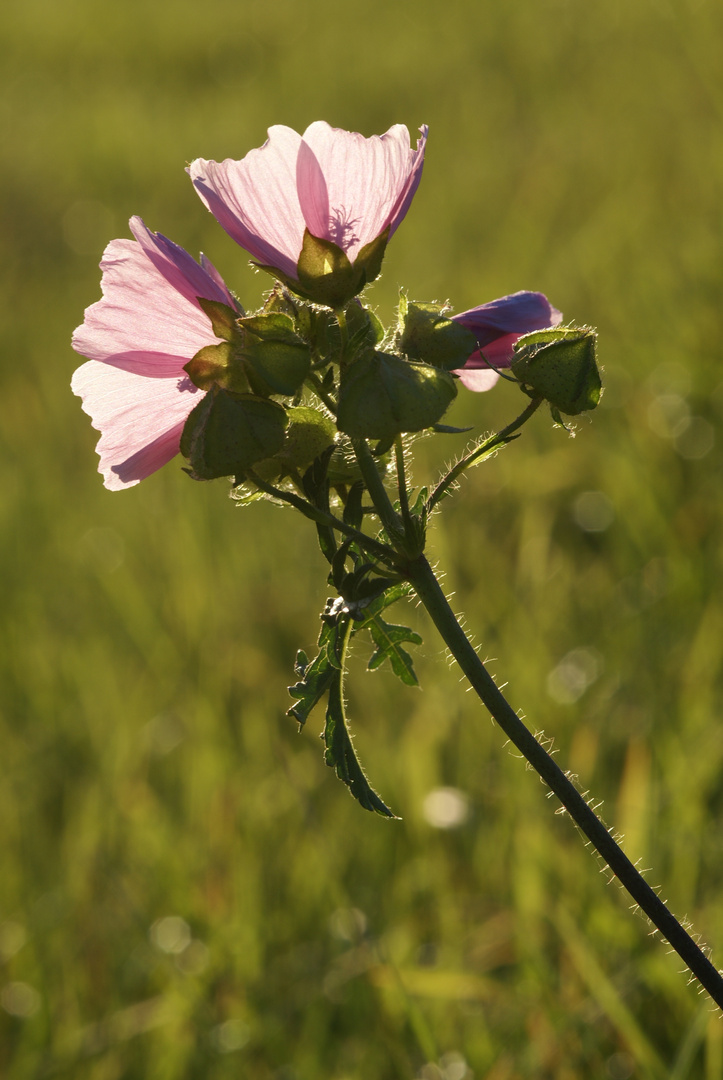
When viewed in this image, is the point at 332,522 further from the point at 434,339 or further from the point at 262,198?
the point at 262,198

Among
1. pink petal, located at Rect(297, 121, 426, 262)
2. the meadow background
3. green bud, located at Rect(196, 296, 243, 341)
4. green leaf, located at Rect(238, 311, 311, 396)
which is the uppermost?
pink petal, located at Rect(297, 121, 426, 262)

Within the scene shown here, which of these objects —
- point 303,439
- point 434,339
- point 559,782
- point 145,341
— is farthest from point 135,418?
point 559,782

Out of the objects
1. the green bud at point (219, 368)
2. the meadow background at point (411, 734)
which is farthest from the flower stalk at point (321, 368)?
the meadow background at point (411, 734)

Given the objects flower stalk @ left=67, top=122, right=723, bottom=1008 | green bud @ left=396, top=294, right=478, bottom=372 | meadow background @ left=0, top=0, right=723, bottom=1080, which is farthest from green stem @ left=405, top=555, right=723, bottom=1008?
meadow background @ left=0, top=0, right=723, bottom=1080

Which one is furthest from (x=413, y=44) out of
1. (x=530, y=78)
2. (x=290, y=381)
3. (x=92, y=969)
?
(x=290, y=381)

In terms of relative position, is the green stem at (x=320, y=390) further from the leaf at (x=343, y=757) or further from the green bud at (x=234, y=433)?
the leaf at (x=343, y=757)

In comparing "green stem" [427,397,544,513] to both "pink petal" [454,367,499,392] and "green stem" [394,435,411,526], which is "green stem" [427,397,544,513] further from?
"pink petal" [454,367,499,392]
